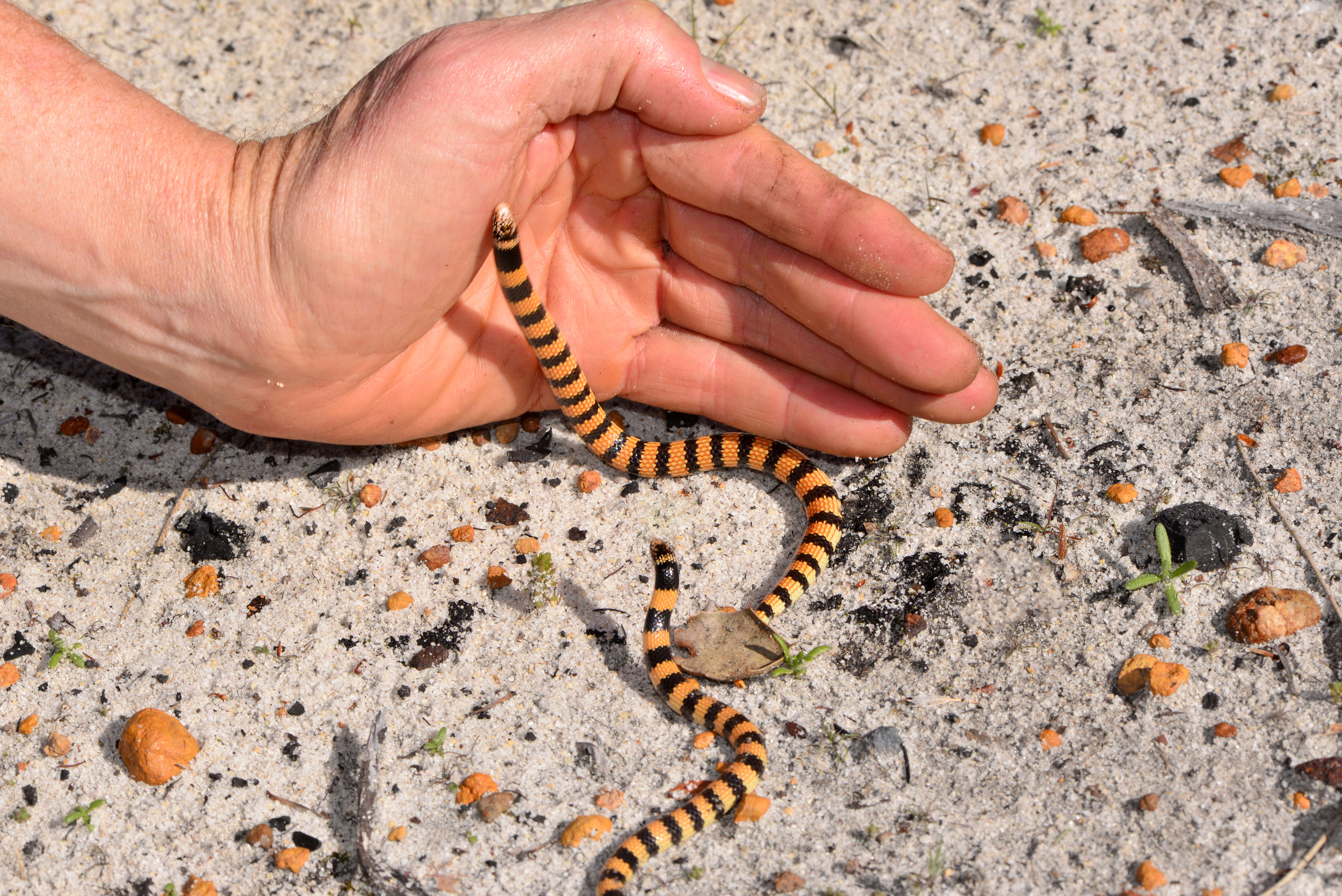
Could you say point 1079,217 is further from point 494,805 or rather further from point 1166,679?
point 494,805

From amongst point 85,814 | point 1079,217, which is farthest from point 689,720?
point 1079,217

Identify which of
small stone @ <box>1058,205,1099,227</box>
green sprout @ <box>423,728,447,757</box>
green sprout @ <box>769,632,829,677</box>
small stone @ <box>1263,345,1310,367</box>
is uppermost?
small stone @ <box>1058,205,1099,227</box>

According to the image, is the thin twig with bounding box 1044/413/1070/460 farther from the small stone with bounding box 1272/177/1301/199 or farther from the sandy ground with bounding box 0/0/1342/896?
the small stone with bounding box 1272/177/1301/199

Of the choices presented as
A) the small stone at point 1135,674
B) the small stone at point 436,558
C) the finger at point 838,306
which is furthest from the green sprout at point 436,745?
the small stone at point 1135,674

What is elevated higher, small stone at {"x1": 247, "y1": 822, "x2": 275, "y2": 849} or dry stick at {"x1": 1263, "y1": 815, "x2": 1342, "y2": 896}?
dry stick at {"x1": 1263, "y1": 815, "x2": 1342, "y2": 896}

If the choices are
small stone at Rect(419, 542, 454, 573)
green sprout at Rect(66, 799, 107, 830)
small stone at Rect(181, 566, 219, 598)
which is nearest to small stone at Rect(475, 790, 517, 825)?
small stone at Rect(419, 542, 454, 573)

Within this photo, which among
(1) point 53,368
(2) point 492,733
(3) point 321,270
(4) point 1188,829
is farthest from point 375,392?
(4) point 1188,829

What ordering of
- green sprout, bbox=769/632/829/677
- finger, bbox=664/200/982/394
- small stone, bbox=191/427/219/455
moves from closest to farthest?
green sprout, bbox=769/632/829/677 < finger, bbox=664/200/982/394 < small stone, bbox=191/427/219/455
